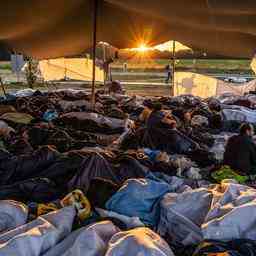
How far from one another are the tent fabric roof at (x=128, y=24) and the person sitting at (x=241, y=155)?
4.58 ft

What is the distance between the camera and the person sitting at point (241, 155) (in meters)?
5.01

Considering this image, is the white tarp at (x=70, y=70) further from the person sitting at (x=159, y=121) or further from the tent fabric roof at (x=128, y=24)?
the person sitting at (x=159, y=121)

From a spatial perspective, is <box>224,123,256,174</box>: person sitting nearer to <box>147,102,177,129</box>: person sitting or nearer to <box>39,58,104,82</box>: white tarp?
<box>147,102,177,129</box>: person sitting

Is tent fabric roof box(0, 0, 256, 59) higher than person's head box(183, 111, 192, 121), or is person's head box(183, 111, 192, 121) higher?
tent fabric roof box(0, 0, 256, 59)

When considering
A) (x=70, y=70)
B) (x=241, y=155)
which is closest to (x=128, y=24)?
(x=241, y=155)

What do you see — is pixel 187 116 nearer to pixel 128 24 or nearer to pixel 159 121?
pixel 159 121

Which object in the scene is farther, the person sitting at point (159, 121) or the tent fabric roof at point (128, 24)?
the person sitting at point (159, 121)

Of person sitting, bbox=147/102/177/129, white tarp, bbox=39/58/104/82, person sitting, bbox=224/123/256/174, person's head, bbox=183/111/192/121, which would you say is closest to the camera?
person sitting, bbox=224/123/256/174

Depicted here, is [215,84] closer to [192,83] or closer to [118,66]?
[192,83]

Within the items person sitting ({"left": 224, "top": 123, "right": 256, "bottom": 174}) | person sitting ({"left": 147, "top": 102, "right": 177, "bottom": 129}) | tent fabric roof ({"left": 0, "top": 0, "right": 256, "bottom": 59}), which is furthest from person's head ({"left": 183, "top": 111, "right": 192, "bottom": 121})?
person sitting ({"left": 224, "top": 123, "right": 256, "bottom": 174})

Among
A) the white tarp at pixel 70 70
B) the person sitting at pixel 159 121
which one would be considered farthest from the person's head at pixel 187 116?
the white tarp at pixel 70 70

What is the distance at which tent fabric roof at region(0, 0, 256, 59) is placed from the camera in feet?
18.2

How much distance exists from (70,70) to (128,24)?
8092 mm

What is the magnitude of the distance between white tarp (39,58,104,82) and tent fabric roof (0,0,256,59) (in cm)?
498
